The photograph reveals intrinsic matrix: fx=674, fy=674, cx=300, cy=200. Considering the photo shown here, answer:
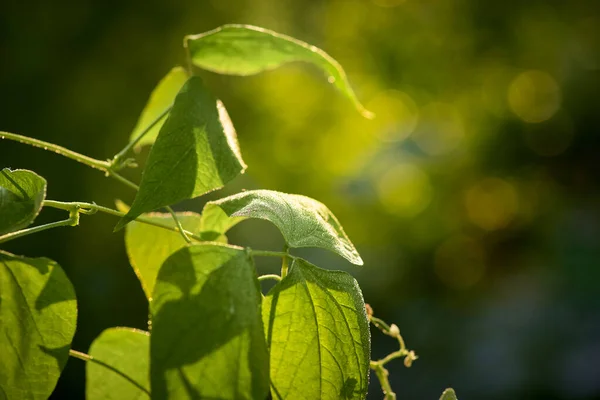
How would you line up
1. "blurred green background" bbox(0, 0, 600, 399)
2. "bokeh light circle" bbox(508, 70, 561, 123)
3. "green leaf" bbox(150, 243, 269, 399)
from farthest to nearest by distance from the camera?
1. "bokeh light circle" bbox(508, 70, 561, 123)
2. "blurred green background" bbox(0, 0, 600, 399)
3. "green leaf" bbox(150, 243, 269, 399)

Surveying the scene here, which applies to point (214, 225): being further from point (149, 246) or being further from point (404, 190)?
point (404, 190)

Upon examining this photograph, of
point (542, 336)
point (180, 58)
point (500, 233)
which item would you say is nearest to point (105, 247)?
point (180, 58)

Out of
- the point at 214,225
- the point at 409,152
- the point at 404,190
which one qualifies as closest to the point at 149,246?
the point at 214,225

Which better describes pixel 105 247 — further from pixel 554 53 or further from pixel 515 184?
pixel 554 53

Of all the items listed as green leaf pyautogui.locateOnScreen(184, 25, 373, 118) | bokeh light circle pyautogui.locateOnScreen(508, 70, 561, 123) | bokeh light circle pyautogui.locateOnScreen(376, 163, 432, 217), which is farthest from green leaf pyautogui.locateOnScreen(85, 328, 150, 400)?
bokeh light circle pyautogui.locateOnScreen(508, 70, 561, 123)

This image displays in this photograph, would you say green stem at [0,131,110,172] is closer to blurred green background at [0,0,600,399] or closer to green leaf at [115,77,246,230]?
green leaf at [115,77,246,230]

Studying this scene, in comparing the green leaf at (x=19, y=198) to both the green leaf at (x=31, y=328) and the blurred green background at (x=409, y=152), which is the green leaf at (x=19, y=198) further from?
the blurred green background at (x=409, y=152)

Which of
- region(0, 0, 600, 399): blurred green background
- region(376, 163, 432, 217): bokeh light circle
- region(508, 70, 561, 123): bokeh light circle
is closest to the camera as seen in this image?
region(0, 0, 600, 399): blurred green background
